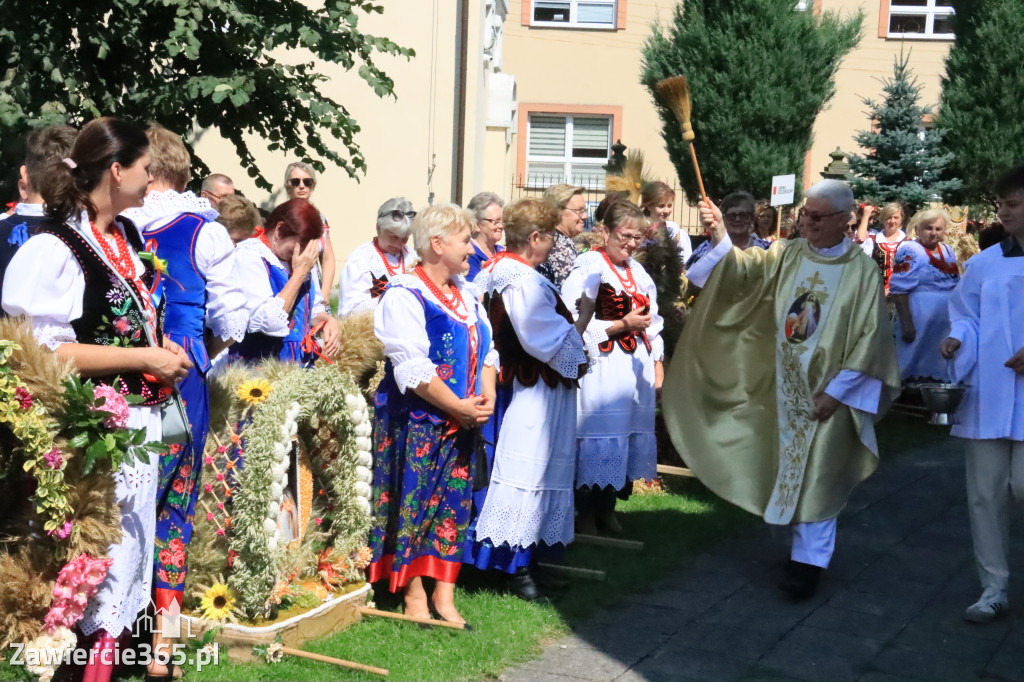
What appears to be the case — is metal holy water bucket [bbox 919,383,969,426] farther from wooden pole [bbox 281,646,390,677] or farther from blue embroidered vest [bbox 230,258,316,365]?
blue embroidered vest [bbox 230,258,316,365]

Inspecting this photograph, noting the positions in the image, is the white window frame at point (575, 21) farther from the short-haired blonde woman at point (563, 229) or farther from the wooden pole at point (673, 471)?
the short-haired blonde woman at point (563, 229)

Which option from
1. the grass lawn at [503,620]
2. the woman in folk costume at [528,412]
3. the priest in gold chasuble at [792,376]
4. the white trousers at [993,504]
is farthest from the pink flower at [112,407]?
the white trousers at [993,504]

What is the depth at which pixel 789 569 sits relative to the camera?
618 centimetres

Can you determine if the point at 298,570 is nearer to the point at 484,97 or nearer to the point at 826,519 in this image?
the point at 826,519

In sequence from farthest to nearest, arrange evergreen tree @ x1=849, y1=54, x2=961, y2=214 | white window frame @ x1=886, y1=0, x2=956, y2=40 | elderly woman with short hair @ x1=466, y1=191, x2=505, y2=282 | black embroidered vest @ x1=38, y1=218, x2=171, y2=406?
white window frame @ x1=886, y1=0, x2=956, y2=40, evergreen tree @ x1=849, y1=54, x2=961, y2=214, elderly woman with short hair @ x1=466, y1=191, x2=505, y2=282, black embroidered vest @ x1=38, y1=218, x2=171, y2=406

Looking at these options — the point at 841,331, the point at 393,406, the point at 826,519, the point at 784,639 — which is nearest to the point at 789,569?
the point at 826,519

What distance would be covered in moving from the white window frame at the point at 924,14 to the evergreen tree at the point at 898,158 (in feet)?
24.9

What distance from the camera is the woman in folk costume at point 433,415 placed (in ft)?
17.5

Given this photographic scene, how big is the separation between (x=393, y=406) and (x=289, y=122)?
4.43 m

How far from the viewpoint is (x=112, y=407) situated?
3709 millimetres

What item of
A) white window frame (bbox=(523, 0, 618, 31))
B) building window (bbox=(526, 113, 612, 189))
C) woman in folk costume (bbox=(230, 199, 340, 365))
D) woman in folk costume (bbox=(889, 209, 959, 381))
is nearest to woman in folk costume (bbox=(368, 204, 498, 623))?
woman in folk costume (bbox=(230, 199, 340, 365))

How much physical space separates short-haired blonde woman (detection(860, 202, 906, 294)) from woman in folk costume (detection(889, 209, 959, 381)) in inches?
49.8

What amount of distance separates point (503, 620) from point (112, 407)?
2.46m

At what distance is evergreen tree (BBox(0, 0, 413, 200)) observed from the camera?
27.1 ft
